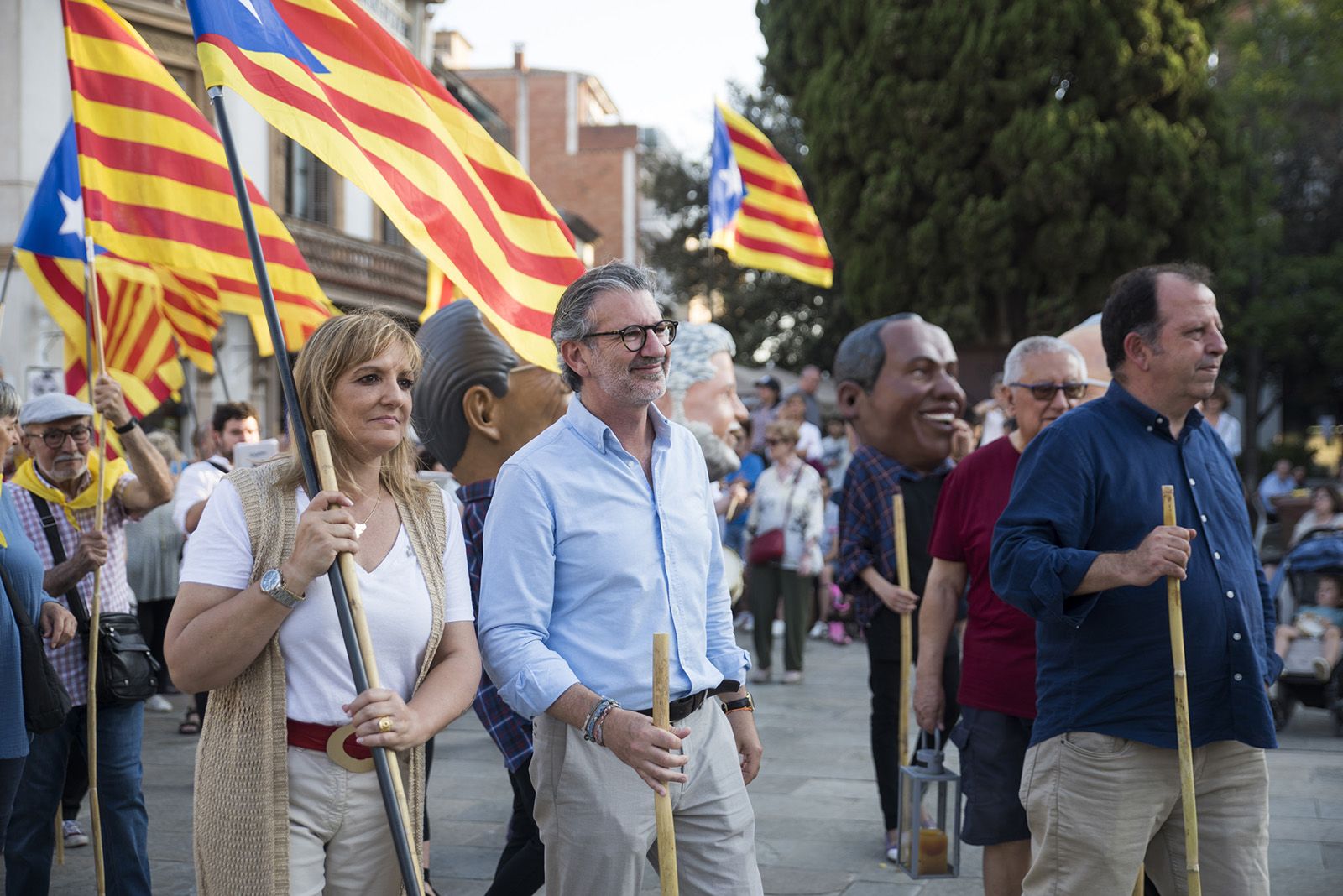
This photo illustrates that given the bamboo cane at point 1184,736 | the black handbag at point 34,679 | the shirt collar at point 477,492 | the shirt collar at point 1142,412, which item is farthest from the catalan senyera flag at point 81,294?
the bamboo cane at point 1184,736

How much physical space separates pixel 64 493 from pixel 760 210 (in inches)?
232

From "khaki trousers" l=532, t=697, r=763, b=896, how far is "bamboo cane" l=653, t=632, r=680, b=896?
22 centimetres

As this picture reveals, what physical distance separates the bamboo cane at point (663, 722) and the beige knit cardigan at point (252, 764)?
753 millimetres

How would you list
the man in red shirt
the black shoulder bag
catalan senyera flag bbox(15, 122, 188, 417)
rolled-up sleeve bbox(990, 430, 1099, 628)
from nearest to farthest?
rolled-up sleeve bbox(990, 430, 1099, 628)
the man in red shirt
the black shoulder bag
catalan senyera flag bbox(15, 122, 188, 417)

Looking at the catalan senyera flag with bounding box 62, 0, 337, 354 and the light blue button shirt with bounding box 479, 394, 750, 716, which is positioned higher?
the catalan senyera flag with bounding box 62, 0, 337, 354

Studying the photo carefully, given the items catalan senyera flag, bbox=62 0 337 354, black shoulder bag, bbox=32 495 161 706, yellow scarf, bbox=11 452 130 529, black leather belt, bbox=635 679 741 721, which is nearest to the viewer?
black leather belt, bbox=635 679 741 721

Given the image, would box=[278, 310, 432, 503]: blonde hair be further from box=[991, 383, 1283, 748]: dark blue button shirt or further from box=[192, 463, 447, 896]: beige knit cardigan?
box=[991, 383, 1283, 748]: dark blue button shirt

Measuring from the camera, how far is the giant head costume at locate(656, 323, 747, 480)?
579 cm

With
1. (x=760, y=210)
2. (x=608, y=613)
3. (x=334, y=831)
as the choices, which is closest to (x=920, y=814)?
(x=608, y=613)

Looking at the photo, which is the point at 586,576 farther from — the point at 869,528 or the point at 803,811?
the point at 803,811

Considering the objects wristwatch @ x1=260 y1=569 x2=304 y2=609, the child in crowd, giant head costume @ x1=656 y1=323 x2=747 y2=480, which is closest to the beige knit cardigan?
wristwatch @ x1=260 y1=569 x2=304 y2=609

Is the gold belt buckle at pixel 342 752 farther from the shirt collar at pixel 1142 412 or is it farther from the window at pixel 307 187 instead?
the window at pixel 307 187

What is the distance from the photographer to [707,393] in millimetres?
5918

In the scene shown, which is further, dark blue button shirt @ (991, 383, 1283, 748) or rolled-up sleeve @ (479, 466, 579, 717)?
dark blue button shirt @ (991, 383, 1283, 748)
